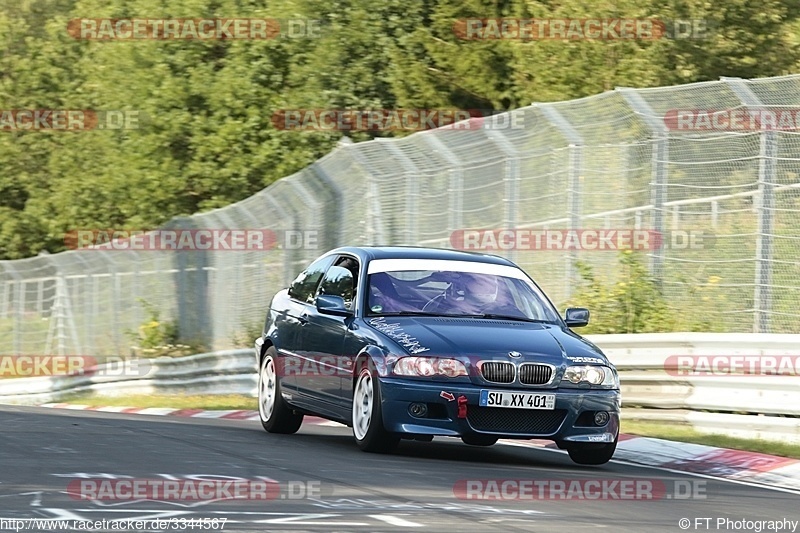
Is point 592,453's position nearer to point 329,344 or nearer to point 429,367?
point 429,367

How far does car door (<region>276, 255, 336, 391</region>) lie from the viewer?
1283 cm

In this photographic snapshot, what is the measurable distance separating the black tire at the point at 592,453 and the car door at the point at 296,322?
2.53 metres

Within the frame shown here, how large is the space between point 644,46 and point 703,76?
→ 1461 mm

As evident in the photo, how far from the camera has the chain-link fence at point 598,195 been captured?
47.3ft

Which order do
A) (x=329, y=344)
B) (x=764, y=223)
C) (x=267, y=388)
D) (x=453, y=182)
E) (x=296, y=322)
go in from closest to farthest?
(x=329, y=344) < (x=296, y=322) < (x=267, y=388) < (x=764, y=223) < (x=453, y=182)

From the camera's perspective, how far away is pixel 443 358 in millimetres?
10703

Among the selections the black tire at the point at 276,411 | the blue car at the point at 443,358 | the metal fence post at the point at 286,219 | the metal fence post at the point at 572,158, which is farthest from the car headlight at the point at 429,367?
the metal fence post at the point at 286,219

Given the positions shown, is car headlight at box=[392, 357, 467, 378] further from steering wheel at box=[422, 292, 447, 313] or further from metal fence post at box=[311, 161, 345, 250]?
metal fence post at box=[311, 161, 345, 250]

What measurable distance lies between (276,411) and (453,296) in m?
2.20

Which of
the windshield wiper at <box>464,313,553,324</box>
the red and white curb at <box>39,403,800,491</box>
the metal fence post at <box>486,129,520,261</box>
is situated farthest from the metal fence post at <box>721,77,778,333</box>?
the metal fence post at <box>486,129,520,261</box>

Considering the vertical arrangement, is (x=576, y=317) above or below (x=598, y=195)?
below

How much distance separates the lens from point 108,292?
106ft

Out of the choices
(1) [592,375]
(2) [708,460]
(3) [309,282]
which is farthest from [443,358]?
(3) [309,282]

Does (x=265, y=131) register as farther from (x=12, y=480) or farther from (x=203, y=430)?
(x=12, y=480)
